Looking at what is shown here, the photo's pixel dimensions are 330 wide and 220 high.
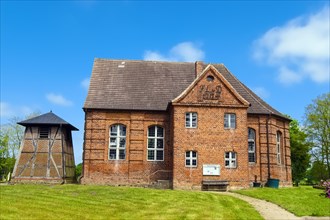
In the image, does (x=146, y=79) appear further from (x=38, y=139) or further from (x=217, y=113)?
(x=38, y=139)

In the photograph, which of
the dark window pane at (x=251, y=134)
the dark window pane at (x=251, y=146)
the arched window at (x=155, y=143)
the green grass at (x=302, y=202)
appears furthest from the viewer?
the dark window pane at (x=251, y=134)

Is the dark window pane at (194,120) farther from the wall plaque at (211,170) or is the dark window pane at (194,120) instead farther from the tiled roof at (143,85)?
the wall plaque at (211,170)

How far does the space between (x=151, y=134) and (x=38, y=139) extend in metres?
8.94

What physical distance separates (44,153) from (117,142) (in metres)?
5.73

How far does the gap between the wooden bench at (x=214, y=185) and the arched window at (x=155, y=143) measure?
177 inches

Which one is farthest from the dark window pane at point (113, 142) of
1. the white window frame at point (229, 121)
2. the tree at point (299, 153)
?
the tree at point (299, 153)

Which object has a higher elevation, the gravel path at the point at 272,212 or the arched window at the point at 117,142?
the arched window at the point at 117,142

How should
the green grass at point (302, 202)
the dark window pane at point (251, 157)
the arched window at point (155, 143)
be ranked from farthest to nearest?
the dark window pane at point (251, 157), the arched window at point (155, 143), the green grass at point (302, 202)

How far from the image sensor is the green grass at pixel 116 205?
14.3 metres

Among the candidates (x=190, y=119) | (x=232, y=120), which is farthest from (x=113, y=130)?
(x=232, y=120)

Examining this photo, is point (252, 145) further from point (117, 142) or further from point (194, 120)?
point (117, 142)

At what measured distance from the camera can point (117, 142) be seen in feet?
95.0

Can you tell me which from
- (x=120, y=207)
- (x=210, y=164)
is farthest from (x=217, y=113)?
(x=120, y=207)

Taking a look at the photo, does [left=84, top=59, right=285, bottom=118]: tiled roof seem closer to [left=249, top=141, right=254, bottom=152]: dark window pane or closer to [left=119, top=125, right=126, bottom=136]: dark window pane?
[left=119, top=125, right=126, bottom=136]: dark window pane
